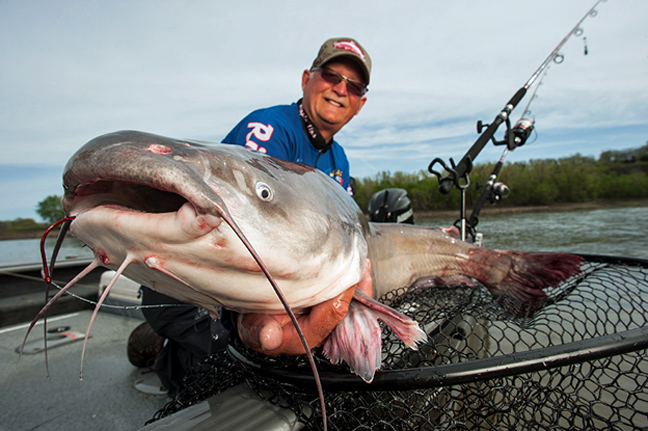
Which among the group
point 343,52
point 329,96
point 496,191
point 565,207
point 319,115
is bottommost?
point 565,207

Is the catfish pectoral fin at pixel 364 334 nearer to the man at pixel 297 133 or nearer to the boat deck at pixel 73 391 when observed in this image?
the man at pixel 297 133

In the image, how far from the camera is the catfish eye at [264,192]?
0.74 m

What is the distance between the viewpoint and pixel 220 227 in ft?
2.06

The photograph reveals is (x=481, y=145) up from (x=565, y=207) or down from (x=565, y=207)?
up

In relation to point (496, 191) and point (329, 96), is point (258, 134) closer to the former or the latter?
point (329, 96)

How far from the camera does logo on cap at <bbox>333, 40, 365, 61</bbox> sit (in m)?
2.05

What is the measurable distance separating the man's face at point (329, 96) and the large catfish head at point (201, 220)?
131 centimetres

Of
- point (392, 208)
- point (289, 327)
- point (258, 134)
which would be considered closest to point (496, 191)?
point (392, 208)

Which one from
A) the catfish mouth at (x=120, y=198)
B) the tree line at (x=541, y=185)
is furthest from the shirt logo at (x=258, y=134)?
the tree line at (x=541, y=185)

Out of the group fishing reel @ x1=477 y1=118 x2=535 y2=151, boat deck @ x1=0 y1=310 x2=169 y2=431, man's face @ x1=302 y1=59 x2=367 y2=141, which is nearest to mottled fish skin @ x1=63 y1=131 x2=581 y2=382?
→ man's face @ x1=302 y1=59 x2=367 y2=141

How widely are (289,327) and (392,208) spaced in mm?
2459

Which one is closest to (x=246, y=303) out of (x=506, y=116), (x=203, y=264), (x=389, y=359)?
(x=203, y=264)

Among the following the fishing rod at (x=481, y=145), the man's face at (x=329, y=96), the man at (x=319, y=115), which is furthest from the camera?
the fishing rod at (x=481, y=145)

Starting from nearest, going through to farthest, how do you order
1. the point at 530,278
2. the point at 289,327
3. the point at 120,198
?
the point at 120,198 → the point at 289,327 → the point at 530,278
